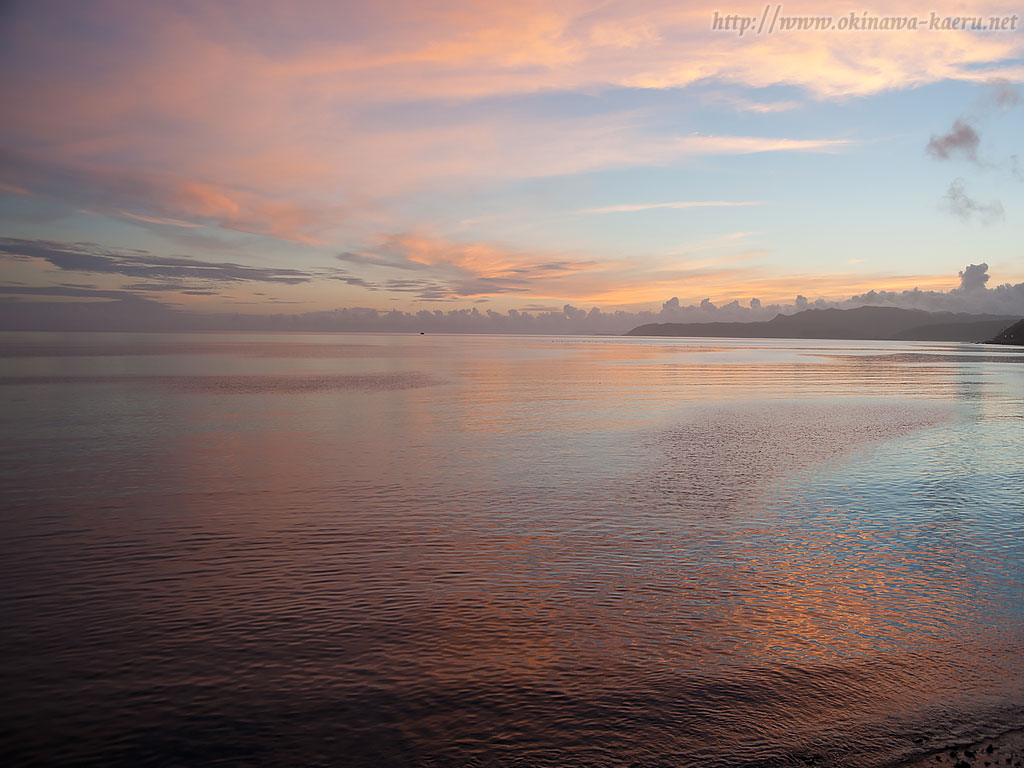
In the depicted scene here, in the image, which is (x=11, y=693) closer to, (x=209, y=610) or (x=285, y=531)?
(x=209, y=610)

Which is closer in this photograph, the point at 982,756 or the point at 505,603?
the point at 982,756

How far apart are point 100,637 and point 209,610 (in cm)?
204

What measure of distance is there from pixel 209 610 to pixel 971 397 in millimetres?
70900

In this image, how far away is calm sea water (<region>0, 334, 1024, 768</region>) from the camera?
10711mm

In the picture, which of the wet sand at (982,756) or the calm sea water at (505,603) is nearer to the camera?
the wet sand at (982,756)

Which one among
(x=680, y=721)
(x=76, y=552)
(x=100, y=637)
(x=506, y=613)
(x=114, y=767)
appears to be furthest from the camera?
(x=76, y=552)

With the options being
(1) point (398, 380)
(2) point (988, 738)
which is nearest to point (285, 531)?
(2) point (988, 738)

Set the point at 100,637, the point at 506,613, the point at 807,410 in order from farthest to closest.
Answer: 1. the point at 807,410
2. the point at 506,613
3. the point at 100,637

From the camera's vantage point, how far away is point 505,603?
1558 centimetres

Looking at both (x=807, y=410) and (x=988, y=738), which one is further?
(x=807, y=410)

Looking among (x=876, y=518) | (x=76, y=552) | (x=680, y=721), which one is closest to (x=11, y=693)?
(x=76, y=552)

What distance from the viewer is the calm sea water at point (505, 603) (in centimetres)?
1071

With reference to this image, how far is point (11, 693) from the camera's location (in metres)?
11.6

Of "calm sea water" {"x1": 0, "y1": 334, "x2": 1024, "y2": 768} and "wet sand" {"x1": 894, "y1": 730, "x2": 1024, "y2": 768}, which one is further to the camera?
"calm sea water" {"x1": 0, "y1": 334, "x2": 1024, "y2": 768}
